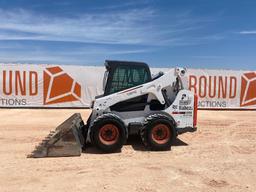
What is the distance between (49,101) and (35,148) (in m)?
12.0

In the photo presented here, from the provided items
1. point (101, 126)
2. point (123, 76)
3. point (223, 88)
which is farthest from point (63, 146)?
point (223, 88)

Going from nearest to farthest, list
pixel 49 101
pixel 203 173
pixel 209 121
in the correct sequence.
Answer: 1. pixel 203 173
2. pixel 209 121
3. pixel 49 101

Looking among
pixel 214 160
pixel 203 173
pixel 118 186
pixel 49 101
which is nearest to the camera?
pixel 118 186

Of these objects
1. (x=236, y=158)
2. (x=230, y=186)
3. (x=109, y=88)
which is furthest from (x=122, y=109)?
(x=230, y=186)

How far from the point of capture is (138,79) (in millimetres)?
10383

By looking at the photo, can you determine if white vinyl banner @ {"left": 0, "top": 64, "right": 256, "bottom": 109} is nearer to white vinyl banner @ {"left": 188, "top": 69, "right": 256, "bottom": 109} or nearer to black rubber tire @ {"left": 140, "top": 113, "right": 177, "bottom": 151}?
white vinyl banner @ {"left": 188, "top": 69, "right": 256, "bottom": 109}

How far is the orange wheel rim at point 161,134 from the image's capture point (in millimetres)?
10016

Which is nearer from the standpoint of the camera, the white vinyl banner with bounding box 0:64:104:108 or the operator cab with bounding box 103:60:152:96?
the operator cab with bounding box 103:60:152:96

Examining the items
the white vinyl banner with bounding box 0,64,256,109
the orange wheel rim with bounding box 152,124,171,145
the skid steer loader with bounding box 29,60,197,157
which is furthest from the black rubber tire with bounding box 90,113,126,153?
the white vinyl banner with bounding box 0,64,256,109

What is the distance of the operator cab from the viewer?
10.3m

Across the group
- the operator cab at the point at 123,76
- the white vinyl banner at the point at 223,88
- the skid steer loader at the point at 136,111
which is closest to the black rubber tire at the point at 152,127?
the skid steer loader at the point at 136,111

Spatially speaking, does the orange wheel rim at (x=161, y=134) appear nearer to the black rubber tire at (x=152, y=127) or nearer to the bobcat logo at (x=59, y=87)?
the black rubber tire at (x=152, y=127)

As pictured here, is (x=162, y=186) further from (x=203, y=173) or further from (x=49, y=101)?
(x=49, y=101)

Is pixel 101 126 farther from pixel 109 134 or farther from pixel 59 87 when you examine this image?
pixel 59 87
